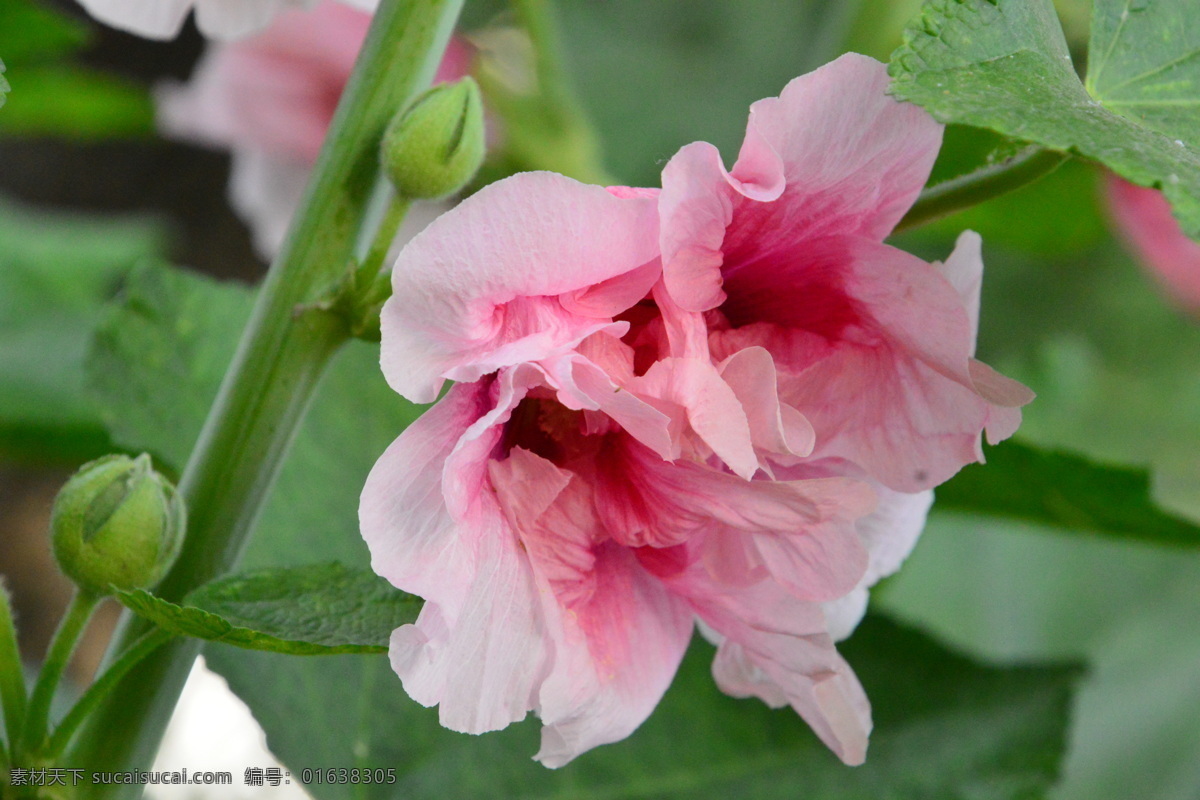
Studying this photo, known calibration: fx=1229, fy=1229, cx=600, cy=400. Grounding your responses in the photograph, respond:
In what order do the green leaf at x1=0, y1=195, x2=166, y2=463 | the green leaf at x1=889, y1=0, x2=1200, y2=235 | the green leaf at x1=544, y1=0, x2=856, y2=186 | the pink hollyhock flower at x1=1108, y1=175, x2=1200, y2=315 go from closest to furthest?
1. the green leaf at x1=889, y1=0, x2=1200, y2=235
2. the green leaf at x1=0, y1=195, x2=166, y2=463
3. the pink hollyhock flower at x1=1108, y1=175, x2=1200, y2=315
4. the green leaf at x1=544, y1=0, x2=856, y2=186

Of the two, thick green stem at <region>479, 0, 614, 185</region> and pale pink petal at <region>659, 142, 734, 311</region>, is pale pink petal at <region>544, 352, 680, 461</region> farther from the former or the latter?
thick green stem at <region>479, 0, 614, 185</region>

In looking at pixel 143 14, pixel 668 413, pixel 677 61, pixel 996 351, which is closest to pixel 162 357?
pixel 143 14

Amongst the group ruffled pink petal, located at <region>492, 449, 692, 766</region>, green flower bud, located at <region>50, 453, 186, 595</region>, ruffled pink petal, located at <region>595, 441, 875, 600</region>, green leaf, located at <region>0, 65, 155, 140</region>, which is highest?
ruffled pink petal, located at <region>595, 441, 875, 600</region>

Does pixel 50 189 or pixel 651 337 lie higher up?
pixel 651 337

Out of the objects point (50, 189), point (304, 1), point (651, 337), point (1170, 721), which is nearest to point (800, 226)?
point (651, 337)

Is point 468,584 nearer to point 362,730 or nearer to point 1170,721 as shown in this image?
point 362,730

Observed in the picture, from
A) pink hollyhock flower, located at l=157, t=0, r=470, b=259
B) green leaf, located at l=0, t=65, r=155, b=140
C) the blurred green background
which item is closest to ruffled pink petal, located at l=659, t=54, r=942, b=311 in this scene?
the blurred green background
